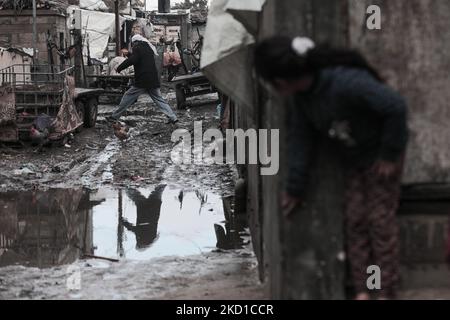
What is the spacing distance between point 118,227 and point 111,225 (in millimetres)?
119

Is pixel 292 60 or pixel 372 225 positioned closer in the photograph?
pixel 292 60

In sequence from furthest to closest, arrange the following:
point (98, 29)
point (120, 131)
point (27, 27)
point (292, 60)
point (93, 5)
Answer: point (93, 5)
point (98, 29)
point (27, 27)
point (120, 131)
point (292, 60)

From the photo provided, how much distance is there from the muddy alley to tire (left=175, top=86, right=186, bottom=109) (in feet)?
13.9

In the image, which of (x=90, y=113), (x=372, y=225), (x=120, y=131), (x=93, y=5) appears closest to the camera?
(x=372, y=225)

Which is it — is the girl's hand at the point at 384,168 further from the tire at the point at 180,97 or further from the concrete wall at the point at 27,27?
the concrete wall at the point at 27,27

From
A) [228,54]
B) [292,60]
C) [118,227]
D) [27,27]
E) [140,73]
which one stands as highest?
[27,27]

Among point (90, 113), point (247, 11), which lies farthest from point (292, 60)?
point (90, 113)

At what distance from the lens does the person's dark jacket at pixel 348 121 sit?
344 cm

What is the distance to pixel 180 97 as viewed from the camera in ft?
57.7

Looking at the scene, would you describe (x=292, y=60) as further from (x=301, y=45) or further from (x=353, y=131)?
(x=353, y=131)

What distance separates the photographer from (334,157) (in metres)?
3.80

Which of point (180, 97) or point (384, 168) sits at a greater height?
point (180, 97)

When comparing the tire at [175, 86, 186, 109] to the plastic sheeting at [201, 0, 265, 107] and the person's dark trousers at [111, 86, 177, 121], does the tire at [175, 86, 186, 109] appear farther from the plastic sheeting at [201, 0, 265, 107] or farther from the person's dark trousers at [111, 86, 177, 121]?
the plastic sheeting at [201, 0, 265, 107]
